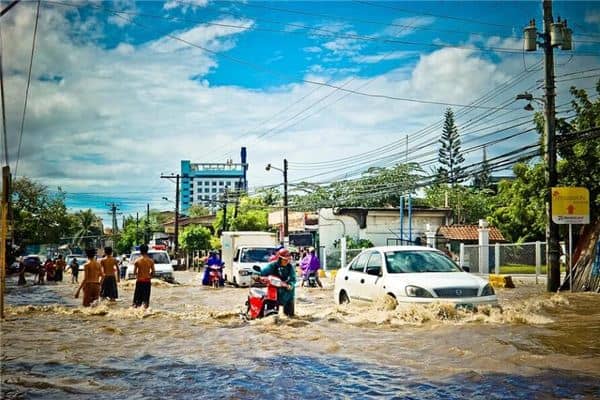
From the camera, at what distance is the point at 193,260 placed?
64188 millimetres

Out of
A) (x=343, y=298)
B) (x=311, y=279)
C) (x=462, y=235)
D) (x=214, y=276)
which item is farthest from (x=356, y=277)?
(x=462, y=235)

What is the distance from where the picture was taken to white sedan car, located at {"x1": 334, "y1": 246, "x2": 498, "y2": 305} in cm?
1155

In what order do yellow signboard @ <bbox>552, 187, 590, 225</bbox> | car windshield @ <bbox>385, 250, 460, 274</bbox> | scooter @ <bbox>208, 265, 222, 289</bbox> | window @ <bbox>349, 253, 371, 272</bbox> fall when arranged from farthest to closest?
1. scooter @ <bbox>208, 265, 222, 289</bbox>
2. yellow signboard @ <bbox>552, 187, 590, 225</bbox>
3. window @ <bbox>349, 253, 371, 272</bbox>
4. car windshield @ <bbox>385, 250, 460, 274</bbox>

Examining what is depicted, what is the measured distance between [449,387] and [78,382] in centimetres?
433

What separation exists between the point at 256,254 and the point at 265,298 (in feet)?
49.8

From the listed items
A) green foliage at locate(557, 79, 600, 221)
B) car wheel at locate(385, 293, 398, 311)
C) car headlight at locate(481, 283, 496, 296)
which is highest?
green foliage at locate(557, 79, 600, 221)

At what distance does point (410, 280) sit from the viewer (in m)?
11.9

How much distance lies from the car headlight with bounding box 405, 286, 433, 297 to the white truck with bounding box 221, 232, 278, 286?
14.5 meters

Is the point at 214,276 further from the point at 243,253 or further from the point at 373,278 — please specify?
the point at 373,278

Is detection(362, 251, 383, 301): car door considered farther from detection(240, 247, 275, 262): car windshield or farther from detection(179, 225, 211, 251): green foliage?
detection(179, 225, 211, 251): green foliage

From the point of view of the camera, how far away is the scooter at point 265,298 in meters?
11.9

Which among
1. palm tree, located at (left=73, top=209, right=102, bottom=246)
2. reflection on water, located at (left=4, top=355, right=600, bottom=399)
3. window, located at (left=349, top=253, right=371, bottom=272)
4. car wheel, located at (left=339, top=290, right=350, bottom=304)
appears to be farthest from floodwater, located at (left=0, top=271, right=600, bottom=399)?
palm tree, located at (left=73, top=209, right=102, bottom=246)

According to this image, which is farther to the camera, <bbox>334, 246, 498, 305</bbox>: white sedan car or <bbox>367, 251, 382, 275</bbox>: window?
<bbox>367, 251, 382, 275</bbox>: window

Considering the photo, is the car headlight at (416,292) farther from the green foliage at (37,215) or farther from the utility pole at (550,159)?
the green foliage at (37,215)
